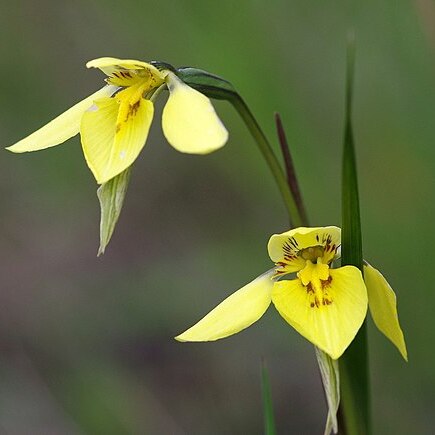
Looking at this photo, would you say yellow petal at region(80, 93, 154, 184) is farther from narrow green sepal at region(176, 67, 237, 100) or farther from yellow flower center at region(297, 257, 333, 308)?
yellow flower center at region(297, 257, 333, 308)

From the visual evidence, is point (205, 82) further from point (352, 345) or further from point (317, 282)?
point (352, 345)

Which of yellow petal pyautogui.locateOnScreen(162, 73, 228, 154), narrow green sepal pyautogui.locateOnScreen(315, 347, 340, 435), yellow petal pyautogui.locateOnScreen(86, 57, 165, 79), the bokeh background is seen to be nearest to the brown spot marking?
narrow green sepal pyautogui.locateOnScreen(315, 347, 340, 435)

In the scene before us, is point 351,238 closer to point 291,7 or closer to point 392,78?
point 392,78

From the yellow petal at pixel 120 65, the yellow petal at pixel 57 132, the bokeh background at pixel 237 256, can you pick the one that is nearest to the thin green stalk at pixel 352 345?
the yellow petal at pixel 120 65

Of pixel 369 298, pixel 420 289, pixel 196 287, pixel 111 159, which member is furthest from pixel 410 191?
pixel 111 159

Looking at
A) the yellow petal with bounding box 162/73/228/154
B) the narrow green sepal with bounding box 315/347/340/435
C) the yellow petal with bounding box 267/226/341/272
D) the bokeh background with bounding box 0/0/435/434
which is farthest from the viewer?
the bokeh background with bounding box 0/0/435/434

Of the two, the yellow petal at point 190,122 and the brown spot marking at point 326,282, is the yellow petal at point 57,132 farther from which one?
the brown spot marking at point 326,282
